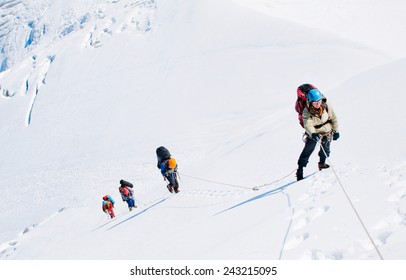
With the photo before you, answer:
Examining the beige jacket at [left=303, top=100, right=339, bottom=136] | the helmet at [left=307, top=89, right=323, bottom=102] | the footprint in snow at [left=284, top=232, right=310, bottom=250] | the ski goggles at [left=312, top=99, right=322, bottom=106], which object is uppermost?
the helmet at [left=307, top=89, right=323, bottom=102]

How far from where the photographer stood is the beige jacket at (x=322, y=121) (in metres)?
6.91

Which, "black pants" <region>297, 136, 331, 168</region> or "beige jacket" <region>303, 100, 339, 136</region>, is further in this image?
"black pants" <region>297, 136, 331, 168</region>

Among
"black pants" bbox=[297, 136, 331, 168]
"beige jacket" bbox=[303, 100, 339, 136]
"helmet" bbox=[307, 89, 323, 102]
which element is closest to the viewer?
"helmet" bbox=[307, 89, 323, 102]

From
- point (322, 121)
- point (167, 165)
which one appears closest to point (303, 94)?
point (322, 121)

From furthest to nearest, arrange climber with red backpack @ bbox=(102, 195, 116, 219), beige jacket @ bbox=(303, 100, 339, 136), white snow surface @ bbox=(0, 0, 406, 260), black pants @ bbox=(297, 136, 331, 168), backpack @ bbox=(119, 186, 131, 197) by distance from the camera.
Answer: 1. climber with red backpack @ bbox=(102, 195, 116, 219)
2. backpack @ bbox=(119, 186, 131, 197)
3. black pants @ bbox=(297, 136, 331, 168)
4. beige jacket @ bbox=(303, 100, 339, 136)
5. white snow surface @ bbox=(0, 0, 406, 260)

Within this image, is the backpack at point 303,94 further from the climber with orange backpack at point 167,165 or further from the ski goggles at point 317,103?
the climber with orange backpack at point 167,165

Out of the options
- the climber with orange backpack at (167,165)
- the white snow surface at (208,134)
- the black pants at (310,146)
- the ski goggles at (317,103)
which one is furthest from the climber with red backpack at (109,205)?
the ski goggles at (317,103)

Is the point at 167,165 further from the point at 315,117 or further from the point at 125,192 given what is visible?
the point at 315,117

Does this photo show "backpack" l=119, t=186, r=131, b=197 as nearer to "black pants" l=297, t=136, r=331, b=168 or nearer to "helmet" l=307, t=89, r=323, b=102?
"black pants" l=297, t=136, r=331, b=168

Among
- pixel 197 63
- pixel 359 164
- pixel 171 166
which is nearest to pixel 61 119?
pixel 197 63

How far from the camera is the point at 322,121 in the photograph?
23.5 ft

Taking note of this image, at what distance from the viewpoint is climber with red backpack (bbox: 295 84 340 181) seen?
6.75 meters

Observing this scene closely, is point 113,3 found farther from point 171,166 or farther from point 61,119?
point 171,166

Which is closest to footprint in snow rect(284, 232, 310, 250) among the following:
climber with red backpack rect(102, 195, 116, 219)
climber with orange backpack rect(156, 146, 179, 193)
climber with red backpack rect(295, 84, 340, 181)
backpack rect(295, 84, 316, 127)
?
climber with red backpack rect(295, 84, 340, 181)
